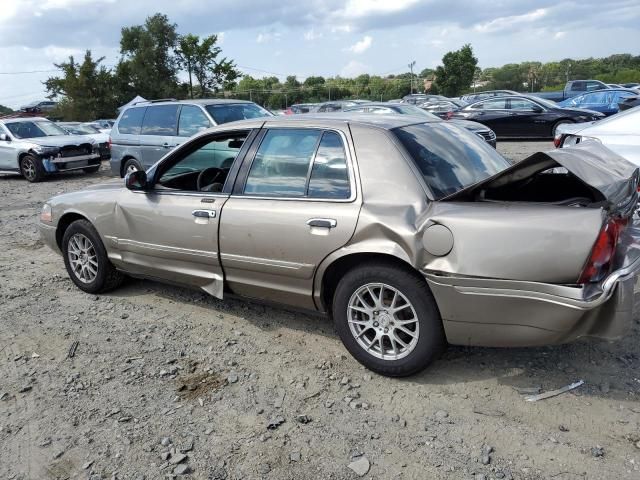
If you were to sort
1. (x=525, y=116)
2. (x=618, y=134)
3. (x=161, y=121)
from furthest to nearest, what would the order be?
1. (x=525, y=116)
2. (x=161, y=121)
3. (x=618, y=134)

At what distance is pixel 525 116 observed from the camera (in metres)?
16.5

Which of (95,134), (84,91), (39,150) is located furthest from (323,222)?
(84,91)

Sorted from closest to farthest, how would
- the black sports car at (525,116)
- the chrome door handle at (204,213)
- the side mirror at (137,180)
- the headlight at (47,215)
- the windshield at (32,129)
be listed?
the chrome door handle at (204,213) < the side mirror at (137,180) < the headlight at (47,215) < the windshield at (32,129) < the black sports car at (525,116)

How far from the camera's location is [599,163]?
3.24 metres

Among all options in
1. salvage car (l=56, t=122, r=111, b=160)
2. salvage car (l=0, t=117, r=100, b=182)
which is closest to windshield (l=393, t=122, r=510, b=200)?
salvage car (l=0, t=117, r=100, b=182)

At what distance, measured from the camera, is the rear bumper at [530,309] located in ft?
8.97

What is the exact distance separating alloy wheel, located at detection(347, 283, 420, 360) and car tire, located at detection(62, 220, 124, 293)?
2.60 metres

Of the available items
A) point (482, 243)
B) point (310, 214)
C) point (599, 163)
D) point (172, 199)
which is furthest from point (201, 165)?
point (599, 163)

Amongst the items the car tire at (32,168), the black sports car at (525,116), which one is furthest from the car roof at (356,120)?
the black sports car at (525,116)

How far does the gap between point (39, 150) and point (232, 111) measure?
647cm

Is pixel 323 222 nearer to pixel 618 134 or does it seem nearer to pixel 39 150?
pixel 618 134

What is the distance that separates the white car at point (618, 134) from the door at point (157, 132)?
6844 mm

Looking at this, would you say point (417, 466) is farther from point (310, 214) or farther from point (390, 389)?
point (310, 214)

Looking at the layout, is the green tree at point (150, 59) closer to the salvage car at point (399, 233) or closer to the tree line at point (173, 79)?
the tree line at point (173, 79)
